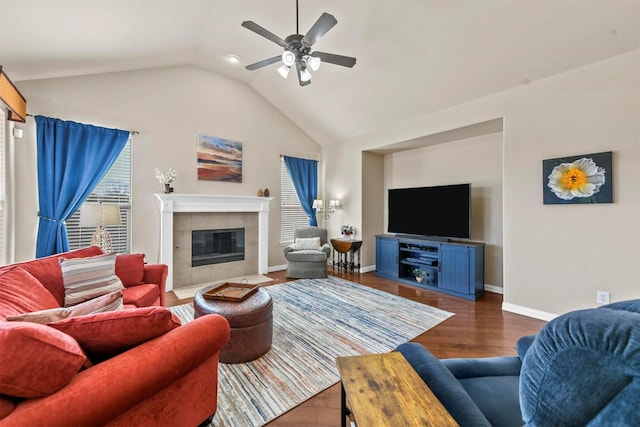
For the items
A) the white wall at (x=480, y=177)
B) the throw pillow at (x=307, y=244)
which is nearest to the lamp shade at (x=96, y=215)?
the throw pillow at (x=307, y=244)

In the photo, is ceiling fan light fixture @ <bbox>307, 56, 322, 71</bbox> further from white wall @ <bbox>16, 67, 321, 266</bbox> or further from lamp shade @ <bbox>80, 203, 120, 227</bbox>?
white wall @ <bbox>16, 67, 321, 266</bbox>

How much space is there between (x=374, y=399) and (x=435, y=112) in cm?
409

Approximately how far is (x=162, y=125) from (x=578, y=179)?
5573mm

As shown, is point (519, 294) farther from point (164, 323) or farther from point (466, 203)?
point (164, 323)

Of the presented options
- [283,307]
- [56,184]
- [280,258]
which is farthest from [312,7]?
[280,258]

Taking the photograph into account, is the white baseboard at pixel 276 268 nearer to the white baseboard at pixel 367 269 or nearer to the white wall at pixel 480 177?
the white baseboard at pixel 367 269

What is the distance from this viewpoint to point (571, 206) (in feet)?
9.53

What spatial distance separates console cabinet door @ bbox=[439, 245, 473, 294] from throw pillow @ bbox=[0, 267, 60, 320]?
4.38 meters

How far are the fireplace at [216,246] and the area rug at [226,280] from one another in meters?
0.36

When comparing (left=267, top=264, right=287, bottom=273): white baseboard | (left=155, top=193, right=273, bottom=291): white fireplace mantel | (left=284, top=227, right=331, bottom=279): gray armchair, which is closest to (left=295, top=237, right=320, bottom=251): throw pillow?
(left=284, top=227, right=331, bottom=279): gray armchair

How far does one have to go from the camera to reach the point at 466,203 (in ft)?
13.0

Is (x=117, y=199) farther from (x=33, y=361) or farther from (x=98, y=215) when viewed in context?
(x=33, y=361)

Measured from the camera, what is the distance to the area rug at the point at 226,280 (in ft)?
12.8

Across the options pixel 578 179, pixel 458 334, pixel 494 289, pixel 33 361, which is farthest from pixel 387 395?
pixel 494 289
